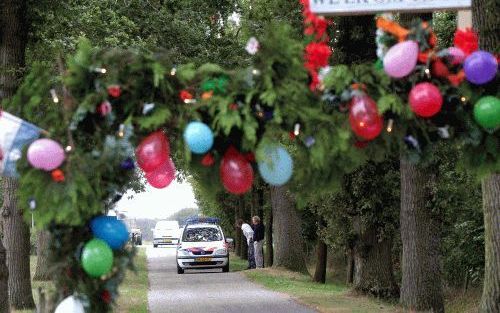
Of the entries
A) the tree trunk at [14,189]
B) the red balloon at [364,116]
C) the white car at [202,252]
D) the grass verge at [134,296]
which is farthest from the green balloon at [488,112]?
the white car at [202,252]

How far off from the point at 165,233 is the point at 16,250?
2225 inches

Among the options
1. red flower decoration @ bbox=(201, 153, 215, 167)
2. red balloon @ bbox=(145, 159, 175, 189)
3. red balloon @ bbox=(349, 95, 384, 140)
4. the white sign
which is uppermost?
the white sign

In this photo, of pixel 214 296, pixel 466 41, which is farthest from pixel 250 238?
pixel 466 41

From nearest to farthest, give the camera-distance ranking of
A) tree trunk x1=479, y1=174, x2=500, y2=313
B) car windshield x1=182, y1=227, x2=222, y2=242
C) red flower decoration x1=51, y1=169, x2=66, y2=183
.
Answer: red flower decoration x1=51, y1=169, x2=66, y2=183
tree trunk x1=479, y1=174, x2=500, y2=313
car windshield x1=182, y1=227, x2=222, y2=242

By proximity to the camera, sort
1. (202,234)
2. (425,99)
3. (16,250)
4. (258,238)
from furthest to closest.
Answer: (202,234) → (258,238) → (16,250) → (425,99)

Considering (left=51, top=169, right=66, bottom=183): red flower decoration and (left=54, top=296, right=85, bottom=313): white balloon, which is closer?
(left=51, top=169, right=66, bottom=183): red flower decoration

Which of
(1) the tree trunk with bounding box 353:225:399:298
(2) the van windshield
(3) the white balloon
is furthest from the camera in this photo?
(2) the van windshield

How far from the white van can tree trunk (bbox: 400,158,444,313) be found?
58.2m

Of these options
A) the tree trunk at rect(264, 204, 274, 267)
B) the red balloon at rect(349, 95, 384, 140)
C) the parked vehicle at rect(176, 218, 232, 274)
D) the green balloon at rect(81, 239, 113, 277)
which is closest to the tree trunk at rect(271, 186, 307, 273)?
the parked vehicle at rect(176, 218, 232, 274)

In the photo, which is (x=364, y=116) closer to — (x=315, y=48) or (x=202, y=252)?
(x=315, y=48)

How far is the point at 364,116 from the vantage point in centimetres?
973

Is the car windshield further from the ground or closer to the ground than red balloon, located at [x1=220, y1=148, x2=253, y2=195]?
further from the ground

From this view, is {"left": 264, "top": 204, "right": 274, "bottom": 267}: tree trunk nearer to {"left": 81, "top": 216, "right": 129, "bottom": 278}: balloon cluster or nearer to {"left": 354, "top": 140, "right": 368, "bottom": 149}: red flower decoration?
{"left": 354, "top": 140, "right": 368, "bottom": 149}: red flower decoration

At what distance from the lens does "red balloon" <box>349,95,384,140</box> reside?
31.9ft
